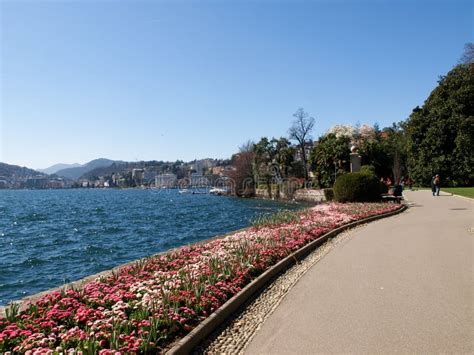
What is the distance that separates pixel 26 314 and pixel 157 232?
1981 cm

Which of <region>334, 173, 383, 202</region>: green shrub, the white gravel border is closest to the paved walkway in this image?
the white gravel border

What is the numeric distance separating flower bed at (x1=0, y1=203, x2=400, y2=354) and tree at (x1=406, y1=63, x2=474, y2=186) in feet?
134

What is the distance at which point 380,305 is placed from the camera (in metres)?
6.43

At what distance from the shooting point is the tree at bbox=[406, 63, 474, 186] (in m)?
45.1

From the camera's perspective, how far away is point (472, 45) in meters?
45.8

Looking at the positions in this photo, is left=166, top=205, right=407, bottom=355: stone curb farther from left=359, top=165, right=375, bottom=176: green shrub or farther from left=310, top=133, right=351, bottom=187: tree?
left=310, top=133, right=351, bottom=187: tree

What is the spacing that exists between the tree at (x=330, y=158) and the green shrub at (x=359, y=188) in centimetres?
2434

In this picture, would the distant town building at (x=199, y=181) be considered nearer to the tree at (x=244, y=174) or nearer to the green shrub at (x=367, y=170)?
the tree at (x=244, y=174)

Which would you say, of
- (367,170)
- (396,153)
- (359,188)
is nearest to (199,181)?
(396,153)

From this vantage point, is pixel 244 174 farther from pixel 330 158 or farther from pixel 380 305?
pixel 380 305

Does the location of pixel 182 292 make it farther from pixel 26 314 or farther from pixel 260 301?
pixel 26 314

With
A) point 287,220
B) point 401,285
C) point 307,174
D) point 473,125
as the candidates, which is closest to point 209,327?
point 401,285

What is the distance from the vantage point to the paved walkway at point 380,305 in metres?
5.02

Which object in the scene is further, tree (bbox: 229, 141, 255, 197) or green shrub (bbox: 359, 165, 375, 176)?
tree (bbox: 229, 141, 255, 197)
